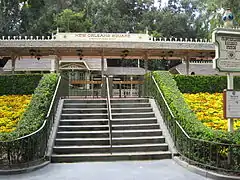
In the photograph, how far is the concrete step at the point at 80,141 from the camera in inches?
348

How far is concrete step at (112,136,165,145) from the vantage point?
9016mm

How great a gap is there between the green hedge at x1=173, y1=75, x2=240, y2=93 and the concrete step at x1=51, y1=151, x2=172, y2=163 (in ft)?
18.6

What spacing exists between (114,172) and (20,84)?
304 inches

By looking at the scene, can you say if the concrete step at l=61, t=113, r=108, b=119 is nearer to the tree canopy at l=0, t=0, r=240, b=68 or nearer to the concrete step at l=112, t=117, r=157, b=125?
the concrete step at l=112, t=117, r=157, b=125

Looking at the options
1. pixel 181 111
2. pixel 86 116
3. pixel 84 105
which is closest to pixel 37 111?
pixel 86 116

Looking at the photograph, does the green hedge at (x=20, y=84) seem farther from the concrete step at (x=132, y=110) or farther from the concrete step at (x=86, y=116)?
the concrete step at (x=132, y=110)

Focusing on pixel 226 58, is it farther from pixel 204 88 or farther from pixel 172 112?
pixel 204 88

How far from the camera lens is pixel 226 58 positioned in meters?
7.20

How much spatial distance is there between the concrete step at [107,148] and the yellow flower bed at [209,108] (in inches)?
78.7

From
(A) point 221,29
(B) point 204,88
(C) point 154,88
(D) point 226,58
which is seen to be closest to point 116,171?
(D) point 226,58

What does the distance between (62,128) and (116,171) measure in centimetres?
314

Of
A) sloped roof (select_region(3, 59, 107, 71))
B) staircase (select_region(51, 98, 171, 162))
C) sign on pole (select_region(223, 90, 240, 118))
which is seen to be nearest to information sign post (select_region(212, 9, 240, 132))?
sign on pole (select_region(223, 90, 240, 118))

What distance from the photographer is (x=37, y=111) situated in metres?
8.83

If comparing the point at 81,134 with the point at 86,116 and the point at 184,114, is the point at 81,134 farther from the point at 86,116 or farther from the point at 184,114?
the point at 184,114
